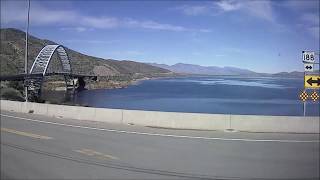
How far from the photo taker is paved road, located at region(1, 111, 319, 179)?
9.41 meters

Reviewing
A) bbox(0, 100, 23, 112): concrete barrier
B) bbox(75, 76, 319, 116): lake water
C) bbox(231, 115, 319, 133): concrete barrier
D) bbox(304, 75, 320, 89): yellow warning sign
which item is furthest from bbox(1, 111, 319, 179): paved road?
bbox(75, 76, 319, 116): lake water

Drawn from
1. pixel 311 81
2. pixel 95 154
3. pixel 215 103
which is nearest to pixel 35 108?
pixel 311 81

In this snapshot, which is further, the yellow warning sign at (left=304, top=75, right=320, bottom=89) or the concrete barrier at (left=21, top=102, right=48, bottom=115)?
the concrete barrier at (left=21, top=102, right=48, bottom=115)

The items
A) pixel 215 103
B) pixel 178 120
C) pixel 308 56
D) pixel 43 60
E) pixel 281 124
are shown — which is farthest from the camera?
pixel 43 60

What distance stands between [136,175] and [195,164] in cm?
195

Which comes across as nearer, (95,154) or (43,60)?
(95,154)

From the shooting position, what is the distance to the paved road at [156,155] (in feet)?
30.9

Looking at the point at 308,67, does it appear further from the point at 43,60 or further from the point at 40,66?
the point at 40,66

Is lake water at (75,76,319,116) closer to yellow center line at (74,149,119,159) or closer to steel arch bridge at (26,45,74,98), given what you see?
steel arch bridge at (26,45,74,98)

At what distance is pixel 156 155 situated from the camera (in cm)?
1206

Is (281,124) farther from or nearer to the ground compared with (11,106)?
nearer to the ground

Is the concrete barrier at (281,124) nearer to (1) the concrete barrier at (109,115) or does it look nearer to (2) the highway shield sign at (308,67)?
(2) the highway shield sign at (308,67)

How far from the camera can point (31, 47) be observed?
173m

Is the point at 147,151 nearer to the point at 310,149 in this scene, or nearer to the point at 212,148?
the point at 212,148
